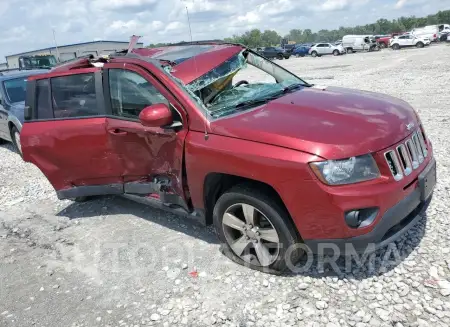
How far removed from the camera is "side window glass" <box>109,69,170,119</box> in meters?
3.79

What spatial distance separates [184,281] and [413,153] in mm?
2159

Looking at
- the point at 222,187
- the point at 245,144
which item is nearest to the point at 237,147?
the point at 245,144

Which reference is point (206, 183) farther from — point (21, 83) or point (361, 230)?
point (21, 83)

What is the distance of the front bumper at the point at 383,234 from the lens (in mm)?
2785

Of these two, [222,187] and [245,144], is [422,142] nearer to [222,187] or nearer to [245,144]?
[245,144]

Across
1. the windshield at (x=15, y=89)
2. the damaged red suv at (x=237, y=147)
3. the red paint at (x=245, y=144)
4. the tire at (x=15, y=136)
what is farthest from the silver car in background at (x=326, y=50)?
the red paint at (x=245, y=144)

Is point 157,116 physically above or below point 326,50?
below

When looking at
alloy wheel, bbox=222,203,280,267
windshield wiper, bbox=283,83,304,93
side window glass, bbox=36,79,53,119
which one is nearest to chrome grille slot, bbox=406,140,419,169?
alloy wheel, bbox=222,203,280,267

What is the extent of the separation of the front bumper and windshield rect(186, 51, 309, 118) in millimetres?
1385

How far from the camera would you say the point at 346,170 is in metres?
2.74

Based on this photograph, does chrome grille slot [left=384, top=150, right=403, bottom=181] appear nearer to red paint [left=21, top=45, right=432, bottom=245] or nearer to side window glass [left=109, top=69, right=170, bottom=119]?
red paint [left=21, top=45, right=432, bottom=245]

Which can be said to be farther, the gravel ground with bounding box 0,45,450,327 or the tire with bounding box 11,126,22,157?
the tire with bounding box 11,126,22,157

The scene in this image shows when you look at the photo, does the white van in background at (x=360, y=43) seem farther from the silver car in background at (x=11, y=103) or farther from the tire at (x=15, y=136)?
the tire at (x=15, y=136)

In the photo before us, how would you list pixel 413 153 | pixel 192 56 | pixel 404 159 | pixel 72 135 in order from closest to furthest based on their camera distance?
pixel 404 159
pixel 413 153
pixel 192 56
pixel 72 135
